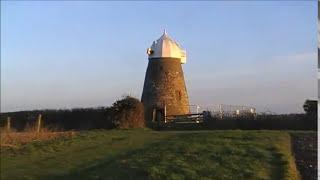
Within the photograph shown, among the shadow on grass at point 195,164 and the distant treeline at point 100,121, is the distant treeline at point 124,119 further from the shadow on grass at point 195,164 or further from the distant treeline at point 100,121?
the shadow on grass at point 195,164

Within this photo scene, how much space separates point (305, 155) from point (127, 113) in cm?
1332

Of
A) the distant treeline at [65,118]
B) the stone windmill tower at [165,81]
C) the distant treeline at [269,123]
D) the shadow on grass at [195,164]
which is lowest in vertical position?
the shadow on grass at [195,164]

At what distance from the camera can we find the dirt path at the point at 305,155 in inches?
330

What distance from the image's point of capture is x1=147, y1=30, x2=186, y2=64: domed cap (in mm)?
31953

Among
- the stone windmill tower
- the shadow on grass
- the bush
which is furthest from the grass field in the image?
the stone windmill tower

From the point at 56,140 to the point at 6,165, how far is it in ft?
12.7

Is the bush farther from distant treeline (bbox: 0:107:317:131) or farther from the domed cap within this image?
the domed cap

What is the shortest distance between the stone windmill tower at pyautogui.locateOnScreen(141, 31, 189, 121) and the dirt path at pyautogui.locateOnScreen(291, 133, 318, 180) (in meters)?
17.7

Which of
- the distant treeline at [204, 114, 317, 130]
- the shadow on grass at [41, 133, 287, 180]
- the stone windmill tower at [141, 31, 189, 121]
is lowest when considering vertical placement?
the shadow on grass at [41, 133, 287, 180]

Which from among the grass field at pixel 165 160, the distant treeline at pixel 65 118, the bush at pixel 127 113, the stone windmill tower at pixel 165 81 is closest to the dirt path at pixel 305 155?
the grass field at pixel 165 160

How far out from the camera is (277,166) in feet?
28.2

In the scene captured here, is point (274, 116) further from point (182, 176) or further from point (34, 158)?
point (182, 176)

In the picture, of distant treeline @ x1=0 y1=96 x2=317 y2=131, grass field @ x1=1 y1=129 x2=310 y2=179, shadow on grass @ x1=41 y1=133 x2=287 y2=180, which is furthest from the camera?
distant treeline @ x1=0 y1=96 x2=317 y2=131

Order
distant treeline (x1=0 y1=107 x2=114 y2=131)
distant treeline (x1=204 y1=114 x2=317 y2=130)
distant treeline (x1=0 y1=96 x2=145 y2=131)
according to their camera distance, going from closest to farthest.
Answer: distant treeline (x1=204 y1=114 x2=317 y2=130), distant treeline (x1=0 y1=96 x2=145 y2=131), distant treeline (x1=0 y1=107 x2=114 y2=131)
